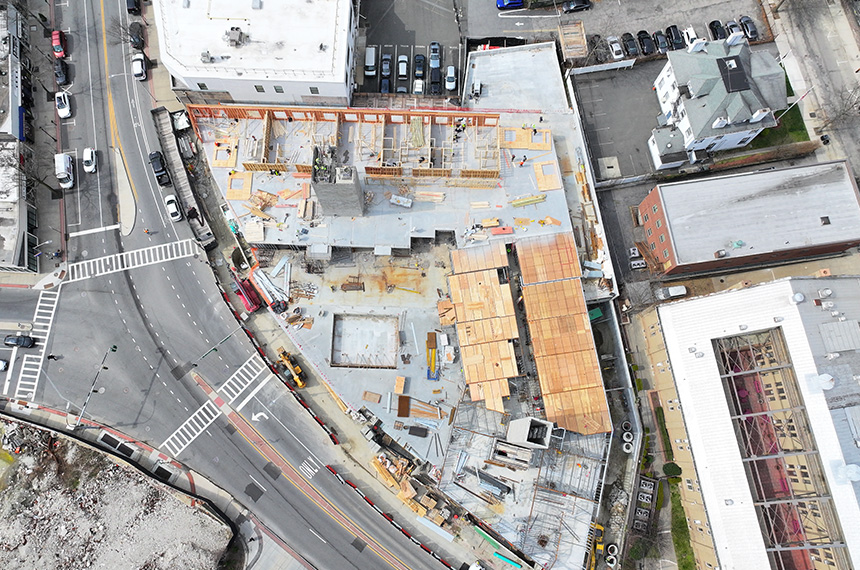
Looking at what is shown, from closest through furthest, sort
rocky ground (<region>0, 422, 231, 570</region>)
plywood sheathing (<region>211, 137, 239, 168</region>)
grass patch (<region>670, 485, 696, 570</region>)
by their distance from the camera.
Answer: rocky ground (<region>0, 422, 231, 570</region>)
grass patch (<region>670, 485, 696, 570</region>)
plywood sheathing (<region>211, 137, 239, 168</region>)

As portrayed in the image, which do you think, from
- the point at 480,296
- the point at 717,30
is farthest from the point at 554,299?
the point at 717,30

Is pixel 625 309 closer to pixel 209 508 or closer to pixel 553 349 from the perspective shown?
pixel 553 349

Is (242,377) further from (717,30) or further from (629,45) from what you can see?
(717,30)

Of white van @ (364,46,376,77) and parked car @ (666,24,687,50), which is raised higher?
parked car @ (666,24,687,50)

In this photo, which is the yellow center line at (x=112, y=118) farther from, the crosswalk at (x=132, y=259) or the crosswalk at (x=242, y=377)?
the crosswalk at (x=242, y=377)

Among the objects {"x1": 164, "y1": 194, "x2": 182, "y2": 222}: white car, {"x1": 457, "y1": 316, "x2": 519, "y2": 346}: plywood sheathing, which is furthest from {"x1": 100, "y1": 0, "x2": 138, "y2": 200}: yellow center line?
{"x1": 457, "y1": 316, "x2": 519, "y2": 346}: plywood sheathing

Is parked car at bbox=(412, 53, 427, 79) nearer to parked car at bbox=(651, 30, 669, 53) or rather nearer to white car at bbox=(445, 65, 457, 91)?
white car at bbox=(445, 65, 457, 91)

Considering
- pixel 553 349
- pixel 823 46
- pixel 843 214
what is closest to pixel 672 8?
pixel 823 46
